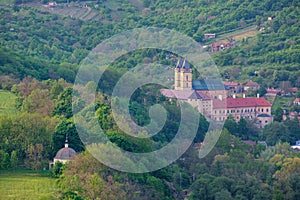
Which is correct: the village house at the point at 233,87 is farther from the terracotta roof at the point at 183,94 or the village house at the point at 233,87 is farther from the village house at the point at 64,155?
the village house at the point at 64,155

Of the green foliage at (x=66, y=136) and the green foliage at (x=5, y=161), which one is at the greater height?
the green foliage at (x=66, y=136)

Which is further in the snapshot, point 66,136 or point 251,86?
point 251,86

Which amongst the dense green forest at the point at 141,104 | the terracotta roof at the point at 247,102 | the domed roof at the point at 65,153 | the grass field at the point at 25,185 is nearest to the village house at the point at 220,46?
the dense green forest at the point at 141,104

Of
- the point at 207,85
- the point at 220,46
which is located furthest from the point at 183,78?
the point at 220,46

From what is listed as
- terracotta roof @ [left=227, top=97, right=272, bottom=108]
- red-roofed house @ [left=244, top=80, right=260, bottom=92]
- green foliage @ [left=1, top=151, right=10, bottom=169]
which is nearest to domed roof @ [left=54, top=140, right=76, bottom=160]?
green foliage @ [left=1, top=151, right=10, bottom=169]

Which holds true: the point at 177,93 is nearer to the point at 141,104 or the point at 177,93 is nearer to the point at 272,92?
the point at 141,104

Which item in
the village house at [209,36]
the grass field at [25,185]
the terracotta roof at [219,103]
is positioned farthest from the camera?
the village house at [209,36]
